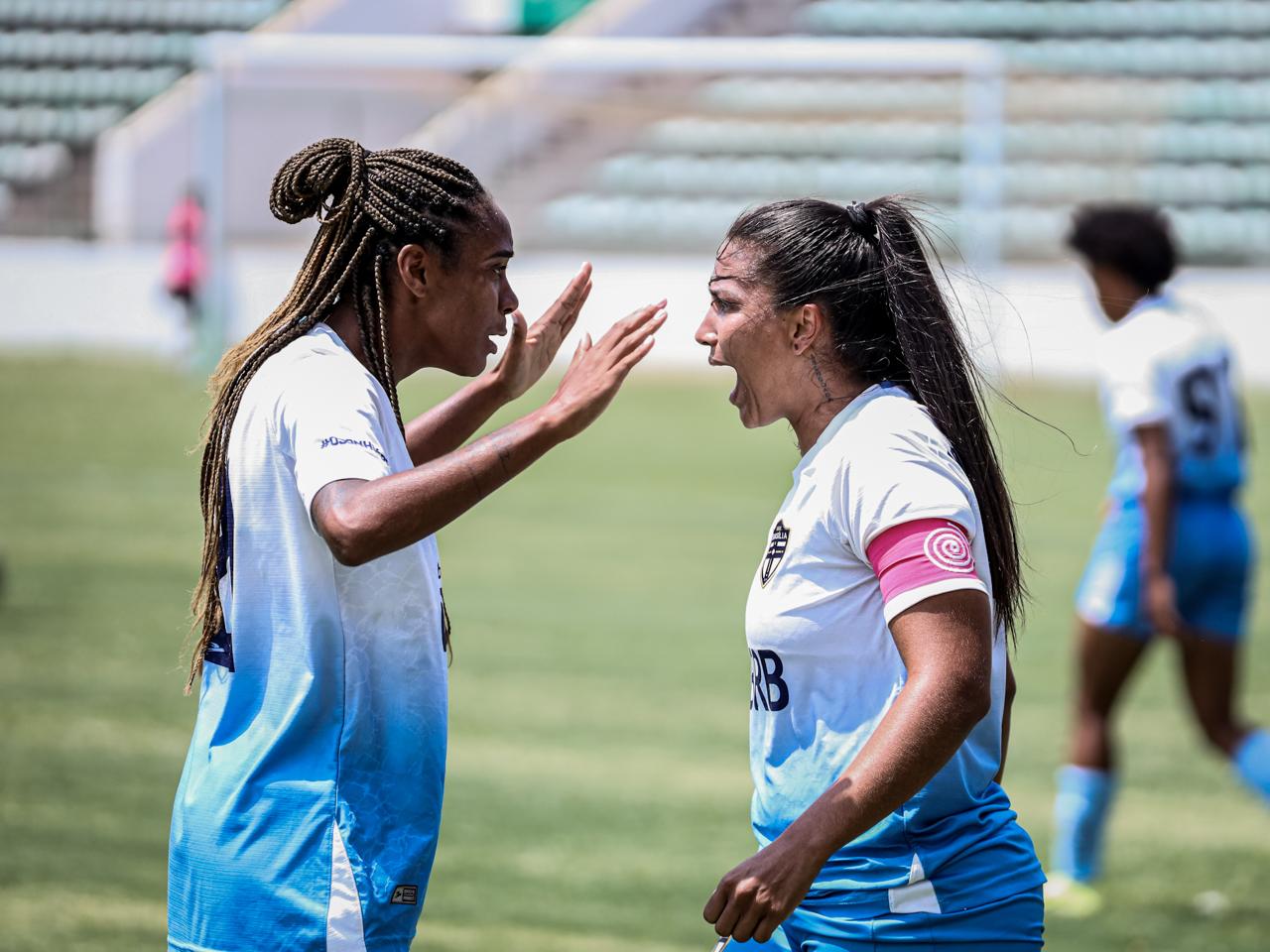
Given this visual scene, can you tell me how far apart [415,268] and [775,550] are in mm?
730

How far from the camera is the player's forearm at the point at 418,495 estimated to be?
235cm

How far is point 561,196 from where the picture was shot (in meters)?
21.2

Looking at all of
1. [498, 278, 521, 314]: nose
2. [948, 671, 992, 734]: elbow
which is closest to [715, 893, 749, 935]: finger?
[948, 671, 992, 734]: elbow

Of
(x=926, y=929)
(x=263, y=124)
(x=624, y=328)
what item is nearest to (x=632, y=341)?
(x=624, y=328)

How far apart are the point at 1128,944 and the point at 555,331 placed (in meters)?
3.11

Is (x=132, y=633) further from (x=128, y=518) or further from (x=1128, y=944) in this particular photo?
(x=1128, y=944)

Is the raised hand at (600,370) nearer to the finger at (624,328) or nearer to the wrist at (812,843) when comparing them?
the finger at (624,328)

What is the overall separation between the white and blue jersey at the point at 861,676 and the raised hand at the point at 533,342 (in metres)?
0.72

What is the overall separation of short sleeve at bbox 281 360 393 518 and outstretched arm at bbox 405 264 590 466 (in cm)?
64

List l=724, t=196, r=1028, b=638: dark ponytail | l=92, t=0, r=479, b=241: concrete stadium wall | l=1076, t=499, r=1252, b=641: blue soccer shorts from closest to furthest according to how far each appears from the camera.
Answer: l=724, t=196, r=1028, b=638: dark ponytail, l=1076, t=499, r=1252, b=641: blue soccer shorts, l=92, t=0, r=479, b=241: concrete stadium wall

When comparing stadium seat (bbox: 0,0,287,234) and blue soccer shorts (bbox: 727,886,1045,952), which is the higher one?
stadium seat (bbox: 0,0,287,234)

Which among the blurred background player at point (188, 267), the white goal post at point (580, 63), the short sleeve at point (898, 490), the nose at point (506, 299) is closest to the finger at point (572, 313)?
the nose at point (506, 299)

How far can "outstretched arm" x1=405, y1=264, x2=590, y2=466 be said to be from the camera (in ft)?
10.5

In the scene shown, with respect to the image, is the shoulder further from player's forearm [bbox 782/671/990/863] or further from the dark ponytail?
player's forearm [bbox 782/671/990/863]
